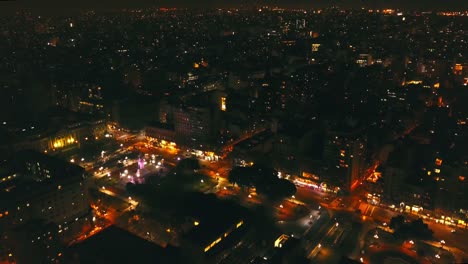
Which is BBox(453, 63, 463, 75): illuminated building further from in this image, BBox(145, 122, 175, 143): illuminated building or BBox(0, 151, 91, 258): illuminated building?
BBox(0, 151, 91, 258): illuminated building

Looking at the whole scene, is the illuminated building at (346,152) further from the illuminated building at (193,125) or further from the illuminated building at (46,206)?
the illuminated building at (46,206)

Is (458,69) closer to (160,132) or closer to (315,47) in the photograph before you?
(315,47)

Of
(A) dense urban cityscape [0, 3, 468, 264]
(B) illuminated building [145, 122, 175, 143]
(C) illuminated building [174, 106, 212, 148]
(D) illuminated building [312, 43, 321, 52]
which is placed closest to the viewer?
(A) dense urban cityscape [0, 3, 468, 264]

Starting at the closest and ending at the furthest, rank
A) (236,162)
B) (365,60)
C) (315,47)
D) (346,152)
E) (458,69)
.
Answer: (346,152) → (236,162) → (458,69) → (365,60) → (315,47)

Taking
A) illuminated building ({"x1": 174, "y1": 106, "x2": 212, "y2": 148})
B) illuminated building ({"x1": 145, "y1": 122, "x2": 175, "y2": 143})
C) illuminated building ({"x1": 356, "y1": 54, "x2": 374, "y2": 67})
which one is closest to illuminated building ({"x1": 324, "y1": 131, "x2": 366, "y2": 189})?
illuminated building ({"x1": 174, "y1": 106, "x2": 212, "y2": 148})

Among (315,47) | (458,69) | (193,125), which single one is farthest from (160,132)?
(315,47)

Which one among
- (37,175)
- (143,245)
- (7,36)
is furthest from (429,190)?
(7,36)

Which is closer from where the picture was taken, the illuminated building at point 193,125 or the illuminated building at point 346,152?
the illuminated building at point 346,152

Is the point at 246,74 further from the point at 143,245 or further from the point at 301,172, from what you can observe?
the point at 143,245

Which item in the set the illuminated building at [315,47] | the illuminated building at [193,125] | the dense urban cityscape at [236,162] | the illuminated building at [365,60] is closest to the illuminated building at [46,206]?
the dense urban cityscape at [236,162]
